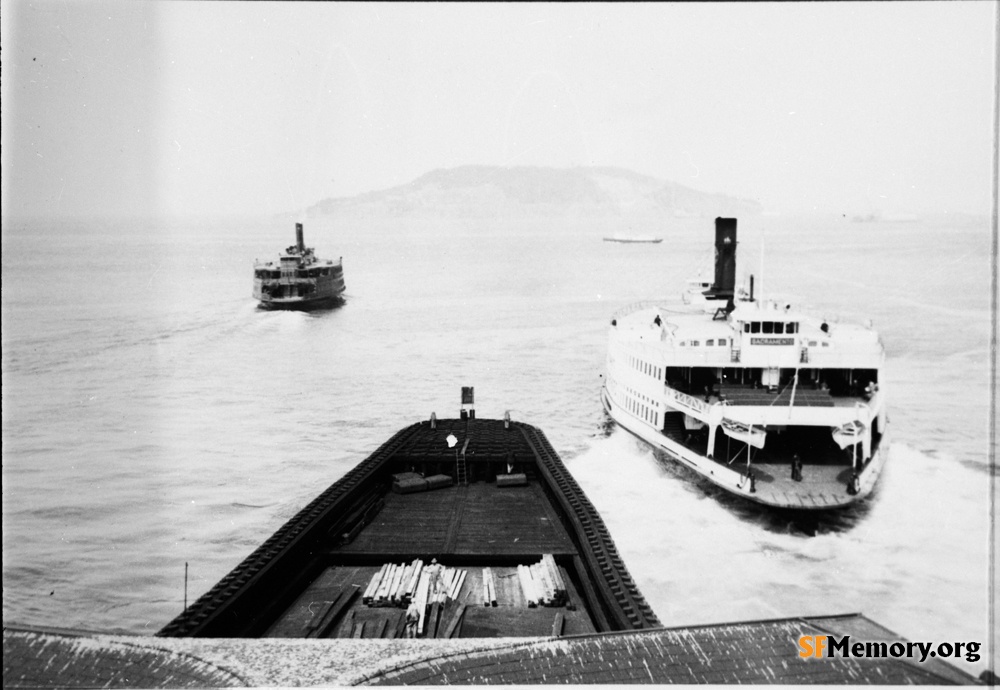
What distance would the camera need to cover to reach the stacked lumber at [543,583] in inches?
482

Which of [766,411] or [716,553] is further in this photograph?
[766,411]

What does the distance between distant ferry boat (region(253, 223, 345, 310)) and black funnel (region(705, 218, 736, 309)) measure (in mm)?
35120

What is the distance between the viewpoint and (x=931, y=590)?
54.4ft

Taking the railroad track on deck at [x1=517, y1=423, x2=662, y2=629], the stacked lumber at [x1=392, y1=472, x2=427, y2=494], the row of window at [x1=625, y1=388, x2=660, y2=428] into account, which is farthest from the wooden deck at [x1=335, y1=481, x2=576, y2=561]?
the row of window at [x1=625, y1=388, x2=660, y2=428]

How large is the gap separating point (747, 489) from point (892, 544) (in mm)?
3733

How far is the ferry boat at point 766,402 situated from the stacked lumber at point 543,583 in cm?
829

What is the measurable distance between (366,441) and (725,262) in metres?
18.2

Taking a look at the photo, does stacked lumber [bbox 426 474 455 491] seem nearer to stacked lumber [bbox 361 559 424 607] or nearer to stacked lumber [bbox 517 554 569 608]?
stacked lumber [bbox 361 559 424 607]

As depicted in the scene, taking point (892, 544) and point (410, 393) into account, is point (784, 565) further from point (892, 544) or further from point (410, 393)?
point (410, 393)

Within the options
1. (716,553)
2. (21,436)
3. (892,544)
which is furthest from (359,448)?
(892,544)

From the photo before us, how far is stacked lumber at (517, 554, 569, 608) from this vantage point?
482 inches

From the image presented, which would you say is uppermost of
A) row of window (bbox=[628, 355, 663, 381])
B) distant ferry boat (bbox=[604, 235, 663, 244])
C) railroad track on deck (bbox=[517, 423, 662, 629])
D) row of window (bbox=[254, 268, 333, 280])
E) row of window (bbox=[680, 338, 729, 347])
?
distant ferry boat (bbox=[604, 235, 663, 244])

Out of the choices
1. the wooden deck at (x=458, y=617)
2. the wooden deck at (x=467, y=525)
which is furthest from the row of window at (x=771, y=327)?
the wooden deck at (x=458, y=617)

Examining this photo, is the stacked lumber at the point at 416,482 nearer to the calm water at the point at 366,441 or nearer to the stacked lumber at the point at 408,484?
the stacked lumber at the point at 408,484
